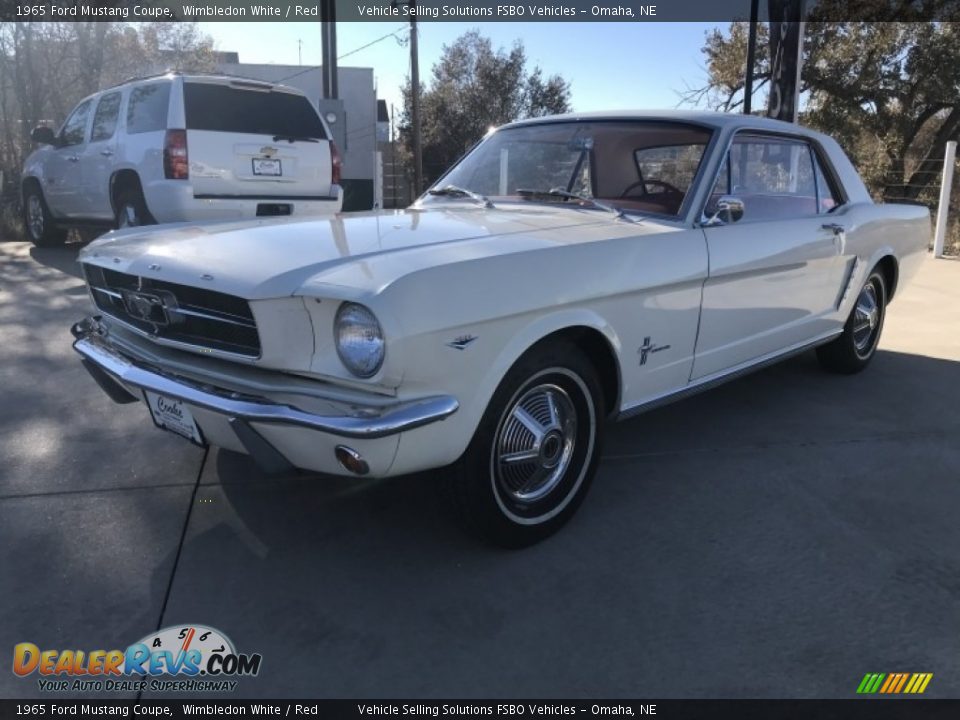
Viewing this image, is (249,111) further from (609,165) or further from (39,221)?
(609,165)

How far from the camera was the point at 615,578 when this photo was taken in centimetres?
264

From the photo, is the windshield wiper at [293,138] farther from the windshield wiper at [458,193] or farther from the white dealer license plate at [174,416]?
the white dealer license plate at [174,416]

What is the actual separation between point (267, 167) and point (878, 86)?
58.9ft

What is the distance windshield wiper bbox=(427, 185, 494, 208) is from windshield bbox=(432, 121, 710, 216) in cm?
6

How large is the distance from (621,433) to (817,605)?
164cm

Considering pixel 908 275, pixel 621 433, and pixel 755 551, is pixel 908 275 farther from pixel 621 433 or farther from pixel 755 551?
pixel 755 551

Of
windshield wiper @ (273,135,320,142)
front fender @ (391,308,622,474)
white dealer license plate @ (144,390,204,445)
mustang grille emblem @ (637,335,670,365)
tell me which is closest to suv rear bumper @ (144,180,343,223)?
windshield wiper @ (273,135,320,142)

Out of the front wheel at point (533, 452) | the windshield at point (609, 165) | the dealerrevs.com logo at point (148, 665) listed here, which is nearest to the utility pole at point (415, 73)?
the windshield at point (609, 165)

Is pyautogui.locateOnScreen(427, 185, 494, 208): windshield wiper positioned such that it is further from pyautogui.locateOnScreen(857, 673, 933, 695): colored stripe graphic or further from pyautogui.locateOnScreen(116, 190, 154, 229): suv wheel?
pyautogui.locateOnScreen(116, 190, 154, 229): suv wheel

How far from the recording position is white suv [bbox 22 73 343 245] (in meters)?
7.05

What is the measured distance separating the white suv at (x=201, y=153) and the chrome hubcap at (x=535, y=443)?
510 cm

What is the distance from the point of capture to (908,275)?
5.56m

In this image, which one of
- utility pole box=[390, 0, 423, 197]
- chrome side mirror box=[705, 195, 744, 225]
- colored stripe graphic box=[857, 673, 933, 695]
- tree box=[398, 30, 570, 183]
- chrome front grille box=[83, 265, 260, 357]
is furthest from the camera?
tree box=[398, 30, 570, 183]

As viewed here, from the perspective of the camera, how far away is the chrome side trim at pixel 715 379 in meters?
3.24
